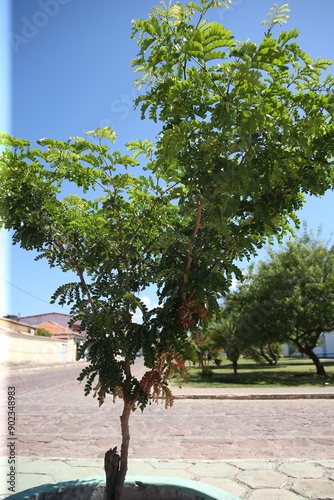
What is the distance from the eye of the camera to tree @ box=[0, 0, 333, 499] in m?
2.38

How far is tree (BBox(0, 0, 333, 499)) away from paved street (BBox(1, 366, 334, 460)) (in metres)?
3.65

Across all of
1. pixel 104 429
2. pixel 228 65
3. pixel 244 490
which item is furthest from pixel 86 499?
pixel 104 429

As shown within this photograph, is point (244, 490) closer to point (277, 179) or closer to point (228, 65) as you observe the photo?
point (277, 179)

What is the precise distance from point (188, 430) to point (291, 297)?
13717 millimetres

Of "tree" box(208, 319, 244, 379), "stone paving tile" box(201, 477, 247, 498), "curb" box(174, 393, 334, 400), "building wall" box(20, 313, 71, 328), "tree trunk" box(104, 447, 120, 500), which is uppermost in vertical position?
"building wall" box(20, 313, 71, 328)

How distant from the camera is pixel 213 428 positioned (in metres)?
8.45

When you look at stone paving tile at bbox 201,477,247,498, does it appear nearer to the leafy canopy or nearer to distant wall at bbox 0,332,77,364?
the leafy canopy

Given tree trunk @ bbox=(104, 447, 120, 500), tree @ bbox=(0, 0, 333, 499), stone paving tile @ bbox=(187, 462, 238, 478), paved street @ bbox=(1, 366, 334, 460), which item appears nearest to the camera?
tree @ bbox=(0, 0, 333, 499)

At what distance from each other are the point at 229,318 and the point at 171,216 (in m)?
20.6

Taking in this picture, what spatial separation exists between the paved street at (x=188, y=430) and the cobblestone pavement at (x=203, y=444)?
0.02 metres

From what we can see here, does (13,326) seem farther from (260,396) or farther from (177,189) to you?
(177,189)

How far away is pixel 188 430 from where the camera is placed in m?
8.24

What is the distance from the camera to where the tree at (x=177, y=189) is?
2.38 meters

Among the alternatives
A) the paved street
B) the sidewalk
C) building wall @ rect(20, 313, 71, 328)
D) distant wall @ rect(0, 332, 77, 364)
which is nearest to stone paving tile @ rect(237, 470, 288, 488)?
the sidewalk
